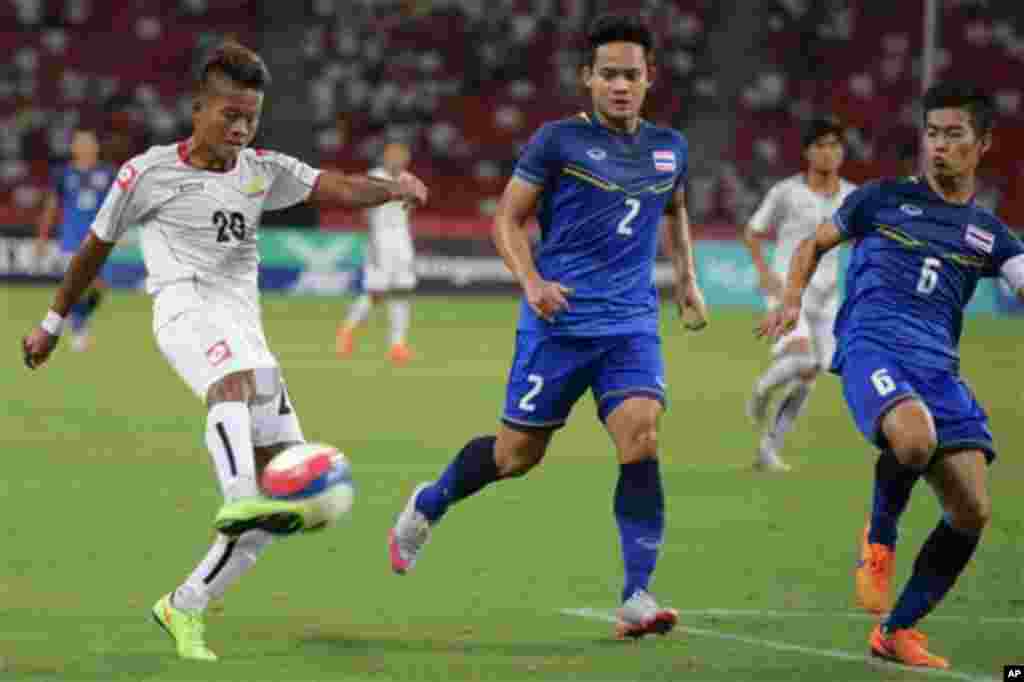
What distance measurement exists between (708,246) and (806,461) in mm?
19029

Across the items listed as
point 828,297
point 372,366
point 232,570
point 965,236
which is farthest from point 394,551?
point 372,366

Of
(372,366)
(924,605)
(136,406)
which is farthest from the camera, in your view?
(372,366)

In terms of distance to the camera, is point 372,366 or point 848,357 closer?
point 848,357

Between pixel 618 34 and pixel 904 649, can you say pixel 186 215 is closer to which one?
pixel 618 34

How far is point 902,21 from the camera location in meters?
45.1

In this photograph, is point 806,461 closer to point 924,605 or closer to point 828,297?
point 828,297

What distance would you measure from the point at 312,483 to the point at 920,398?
7.59 feet

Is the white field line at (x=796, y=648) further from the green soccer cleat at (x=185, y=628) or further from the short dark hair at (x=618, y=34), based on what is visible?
the short dark hair at (x=618, y=34)

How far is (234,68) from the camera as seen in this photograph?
7840 mm

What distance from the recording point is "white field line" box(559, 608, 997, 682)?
7.62 metres

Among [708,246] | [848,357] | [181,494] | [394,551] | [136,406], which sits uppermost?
[848,357]

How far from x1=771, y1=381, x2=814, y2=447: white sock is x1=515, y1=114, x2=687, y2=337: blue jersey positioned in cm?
568

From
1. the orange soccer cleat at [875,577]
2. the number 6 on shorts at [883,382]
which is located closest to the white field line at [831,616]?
the orange soccer cleat at [875,577]

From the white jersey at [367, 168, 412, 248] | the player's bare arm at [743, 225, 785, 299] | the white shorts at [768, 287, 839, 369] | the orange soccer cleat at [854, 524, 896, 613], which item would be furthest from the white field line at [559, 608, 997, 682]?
the white jersey at [367, 168, 412, 248]
